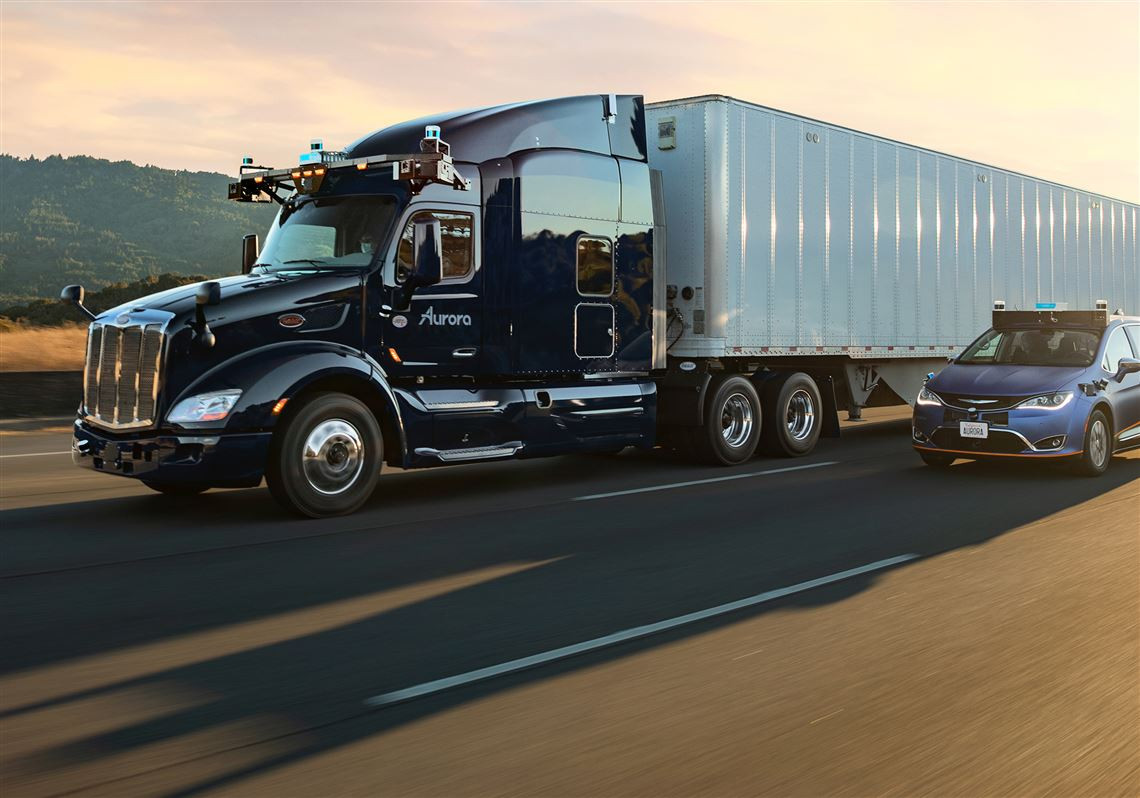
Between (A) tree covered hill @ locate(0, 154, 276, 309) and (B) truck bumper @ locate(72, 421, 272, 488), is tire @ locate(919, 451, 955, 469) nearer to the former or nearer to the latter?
(B) truck bumper @ locate(72, 421, 272, 488)

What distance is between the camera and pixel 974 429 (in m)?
11.8

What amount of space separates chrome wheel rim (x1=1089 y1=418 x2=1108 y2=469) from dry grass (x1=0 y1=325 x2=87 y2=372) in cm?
1912

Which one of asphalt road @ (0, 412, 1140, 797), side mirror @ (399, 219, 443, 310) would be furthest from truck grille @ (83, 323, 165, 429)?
side mirror @ (399, 219, 443, 310)

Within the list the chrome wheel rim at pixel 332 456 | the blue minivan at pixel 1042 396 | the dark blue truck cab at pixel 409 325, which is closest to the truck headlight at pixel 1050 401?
the blue minivan at pixel 1042 396

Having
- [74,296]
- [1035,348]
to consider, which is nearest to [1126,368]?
[1035,348]

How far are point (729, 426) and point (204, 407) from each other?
6.58 metres

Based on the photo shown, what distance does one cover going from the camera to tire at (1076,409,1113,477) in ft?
38.4

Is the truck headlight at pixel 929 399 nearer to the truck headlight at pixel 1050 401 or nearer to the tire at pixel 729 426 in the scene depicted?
the truck headlight at pixel 1050 401

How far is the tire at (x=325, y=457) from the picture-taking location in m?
9.00

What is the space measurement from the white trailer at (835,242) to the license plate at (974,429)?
8.62 feet

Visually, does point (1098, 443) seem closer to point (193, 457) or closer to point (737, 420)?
point (737, 420)

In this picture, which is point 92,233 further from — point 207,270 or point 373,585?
point 373,585

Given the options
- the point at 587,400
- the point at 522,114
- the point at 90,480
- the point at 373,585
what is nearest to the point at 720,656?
the point at 373,585

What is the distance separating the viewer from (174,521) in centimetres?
908
